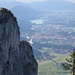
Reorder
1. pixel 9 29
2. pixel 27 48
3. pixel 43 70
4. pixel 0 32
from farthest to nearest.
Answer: pixel 43 70
pixel 27 48
pixel 9 29
pixel 0 32

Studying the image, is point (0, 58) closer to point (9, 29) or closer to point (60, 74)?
point (9, 29)

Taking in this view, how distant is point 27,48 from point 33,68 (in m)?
3.67

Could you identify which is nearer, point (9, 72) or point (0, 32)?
point (0, 32)

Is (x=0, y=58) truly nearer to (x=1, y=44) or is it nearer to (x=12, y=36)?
(x=1, y=44)

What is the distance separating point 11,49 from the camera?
38.8 m

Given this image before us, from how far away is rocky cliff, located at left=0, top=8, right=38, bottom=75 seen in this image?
36.4 m

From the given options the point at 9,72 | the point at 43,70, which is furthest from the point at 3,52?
the point at 43,70

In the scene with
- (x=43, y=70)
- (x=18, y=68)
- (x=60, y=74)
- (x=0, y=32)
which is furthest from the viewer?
(x=43, y=70)

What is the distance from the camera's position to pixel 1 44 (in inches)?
1417

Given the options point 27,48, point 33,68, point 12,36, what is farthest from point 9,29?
point 33,68

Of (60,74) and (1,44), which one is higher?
(1,44)

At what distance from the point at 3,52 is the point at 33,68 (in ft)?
38.4

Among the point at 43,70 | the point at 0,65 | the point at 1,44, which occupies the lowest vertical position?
the point at 43,70

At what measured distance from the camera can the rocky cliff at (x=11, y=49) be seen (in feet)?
120
